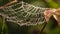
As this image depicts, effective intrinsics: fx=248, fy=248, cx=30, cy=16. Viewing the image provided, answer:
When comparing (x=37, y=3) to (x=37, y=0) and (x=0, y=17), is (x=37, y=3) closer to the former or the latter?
(x=37, y=0)

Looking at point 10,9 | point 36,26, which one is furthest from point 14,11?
point 36,26

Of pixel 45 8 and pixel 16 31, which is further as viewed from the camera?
pixel 16 31

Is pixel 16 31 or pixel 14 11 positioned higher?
pixel 14 11

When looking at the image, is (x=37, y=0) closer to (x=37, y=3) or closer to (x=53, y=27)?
(x=37, y=3)

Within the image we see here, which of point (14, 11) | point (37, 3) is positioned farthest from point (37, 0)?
point (14, 11)

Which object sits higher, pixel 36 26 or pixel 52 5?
pixel 52 5

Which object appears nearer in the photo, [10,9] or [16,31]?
[10,9]
